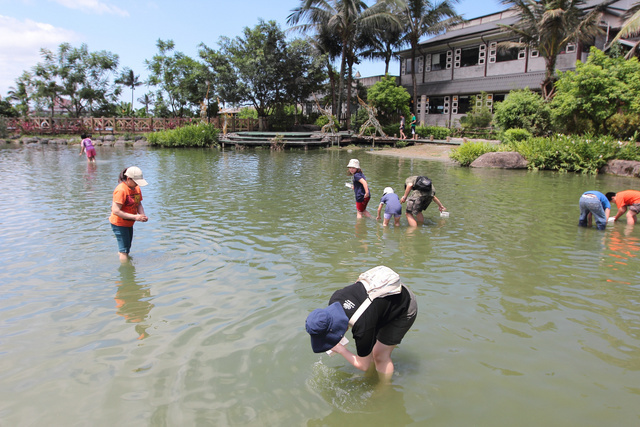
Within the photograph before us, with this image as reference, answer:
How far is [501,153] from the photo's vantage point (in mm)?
21359

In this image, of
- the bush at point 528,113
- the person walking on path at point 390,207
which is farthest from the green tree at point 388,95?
the person walking on path at point 390,207

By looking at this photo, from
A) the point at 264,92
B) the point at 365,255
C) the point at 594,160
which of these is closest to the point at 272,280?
the point at 365,255

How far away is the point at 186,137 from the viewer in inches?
1379

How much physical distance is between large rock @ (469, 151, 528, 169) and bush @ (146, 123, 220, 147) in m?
22.4

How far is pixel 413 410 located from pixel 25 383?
11.7 feet

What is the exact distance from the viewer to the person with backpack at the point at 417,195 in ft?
31.2

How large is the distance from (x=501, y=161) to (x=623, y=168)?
195 inches

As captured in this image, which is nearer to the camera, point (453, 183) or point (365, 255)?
point (365, 255)

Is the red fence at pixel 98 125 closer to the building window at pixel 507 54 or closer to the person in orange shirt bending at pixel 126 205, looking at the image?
the building window at pixel 507 54

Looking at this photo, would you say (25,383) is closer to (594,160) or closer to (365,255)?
(365,255)

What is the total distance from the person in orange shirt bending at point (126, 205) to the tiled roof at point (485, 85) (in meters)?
30.1

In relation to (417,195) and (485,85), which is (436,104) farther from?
(417,195)

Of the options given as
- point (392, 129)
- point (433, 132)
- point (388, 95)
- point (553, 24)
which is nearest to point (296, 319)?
point (553, 24)

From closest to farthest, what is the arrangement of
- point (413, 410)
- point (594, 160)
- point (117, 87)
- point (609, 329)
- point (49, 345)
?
point (413, 410)
point (49, 345)
point (609, 329)
point (594, 160)
point (117, 87)
